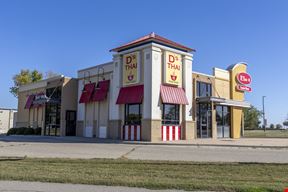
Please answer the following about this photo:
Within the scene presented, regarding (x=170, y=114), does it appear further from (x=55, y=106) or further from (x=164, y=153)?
(x=55, y=106)

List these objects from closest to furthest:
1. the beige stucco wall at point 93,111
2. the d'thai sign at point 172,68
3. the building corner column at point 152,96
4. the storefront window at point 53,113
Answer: the building corner column at point 152,96 → the d'thai sign at point 172,68 → the beige stucco wall at point 93,111 → the storefront window at point 53,113

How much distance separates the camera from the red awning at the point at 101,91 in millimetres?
30688

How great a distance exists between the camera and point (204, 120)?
31781 mm

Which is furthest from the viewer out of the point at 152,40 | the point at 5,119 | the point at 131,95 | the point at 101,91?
the point at 5,119

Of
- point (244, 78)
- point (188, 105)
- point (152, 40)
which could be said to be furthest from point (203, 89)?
point (152, 40)

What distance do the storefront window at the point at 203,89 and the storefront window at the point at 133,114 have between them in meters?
7.30

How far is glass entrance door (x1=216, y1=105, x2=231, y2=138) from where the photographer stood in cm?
3338

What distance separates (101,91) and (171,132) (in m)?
8.33

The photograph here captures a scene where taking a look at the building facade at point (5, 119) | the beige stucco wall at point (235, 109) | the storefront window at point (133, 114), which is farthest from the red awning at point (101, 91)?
the building facade at point (5, 119)

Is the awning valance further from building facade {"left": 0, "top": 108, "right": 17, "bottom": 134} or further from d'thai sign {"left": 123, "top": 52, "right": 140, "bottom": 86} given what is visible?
building facade {"left": 0, "top": 108, "right": 17, "bottom": 134}

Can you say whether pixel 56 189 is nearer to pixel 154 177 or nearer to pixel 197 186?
pixel 154 177

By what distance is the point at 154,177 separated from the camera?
368 inches

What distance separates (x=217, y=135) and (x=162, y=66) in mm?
10476

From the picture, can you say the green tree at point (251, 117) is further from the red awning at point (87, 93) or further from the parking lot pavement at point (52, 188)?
the parking lot pavement at point (52, 188)
